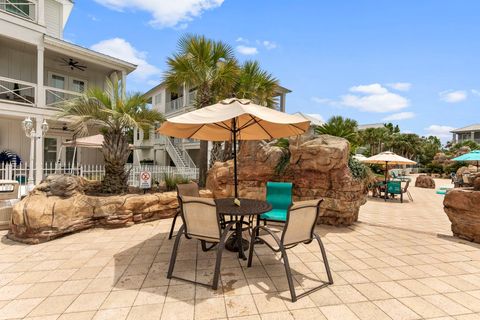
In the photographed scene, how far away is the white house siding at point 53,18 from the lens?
12430mm

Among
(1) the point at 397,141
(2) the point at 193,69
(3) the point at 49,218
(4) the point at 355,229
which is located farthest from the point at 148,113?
(1) the point at 397,141

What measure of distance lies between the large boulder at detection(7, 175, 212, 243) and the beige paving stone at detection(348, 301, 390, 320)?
4844 millimetres

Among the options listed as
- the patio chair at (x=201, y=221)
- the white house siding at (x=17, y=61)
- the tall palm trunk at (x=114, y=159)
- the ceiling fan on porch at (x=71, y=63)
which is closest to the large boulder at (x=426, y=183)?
the patio chair at (x=201, y=221)

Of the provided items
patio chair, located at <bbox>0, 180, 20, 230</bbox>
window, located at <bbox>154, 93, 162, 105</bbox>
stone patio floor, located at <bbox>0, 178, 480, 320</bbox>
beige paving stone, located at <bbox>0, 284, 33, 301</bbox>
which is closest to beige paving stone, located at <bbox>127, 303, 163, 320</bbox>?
stone patio floor, located at <bbox>0, 178, 480, 320</bbox>

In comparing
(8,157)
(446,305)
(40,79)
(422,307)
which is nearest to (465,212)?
(446,305)

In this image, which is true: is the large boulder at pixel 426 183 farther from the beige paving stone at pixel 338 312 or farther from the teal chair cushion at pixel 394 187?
the beige paving stone at pixel 338 312

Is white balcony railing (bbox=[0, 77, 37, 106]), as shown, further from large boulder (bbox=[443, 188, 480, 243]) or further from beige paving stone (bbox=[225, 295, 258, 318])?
large boulder (bbox=[443, 188, 480, 243])

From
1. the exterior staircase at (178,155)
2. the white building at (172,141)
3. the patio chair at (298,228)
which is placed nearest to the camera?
the patio chair at (298,228)

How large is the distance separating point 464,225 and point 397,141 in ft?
114

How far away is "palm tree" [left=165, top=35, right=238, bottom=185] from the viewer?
867 cm

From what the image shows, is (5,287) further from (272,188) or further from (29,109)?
(29,109)

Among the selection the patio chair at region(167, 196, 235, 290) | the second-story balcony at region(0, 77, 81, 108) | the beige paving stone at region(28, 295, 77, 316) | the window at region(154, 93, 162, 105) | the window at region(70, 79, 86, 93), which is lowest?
the beige paving stone at region(28, 295, 77, 316)

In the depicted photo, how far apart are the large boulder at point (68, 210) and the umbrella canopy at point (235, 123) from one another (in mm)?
2399

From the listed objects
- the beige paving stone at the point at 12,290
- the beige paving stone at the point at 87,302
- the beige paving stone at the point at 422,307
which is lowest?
the beige paving stone at the point at 12,290
